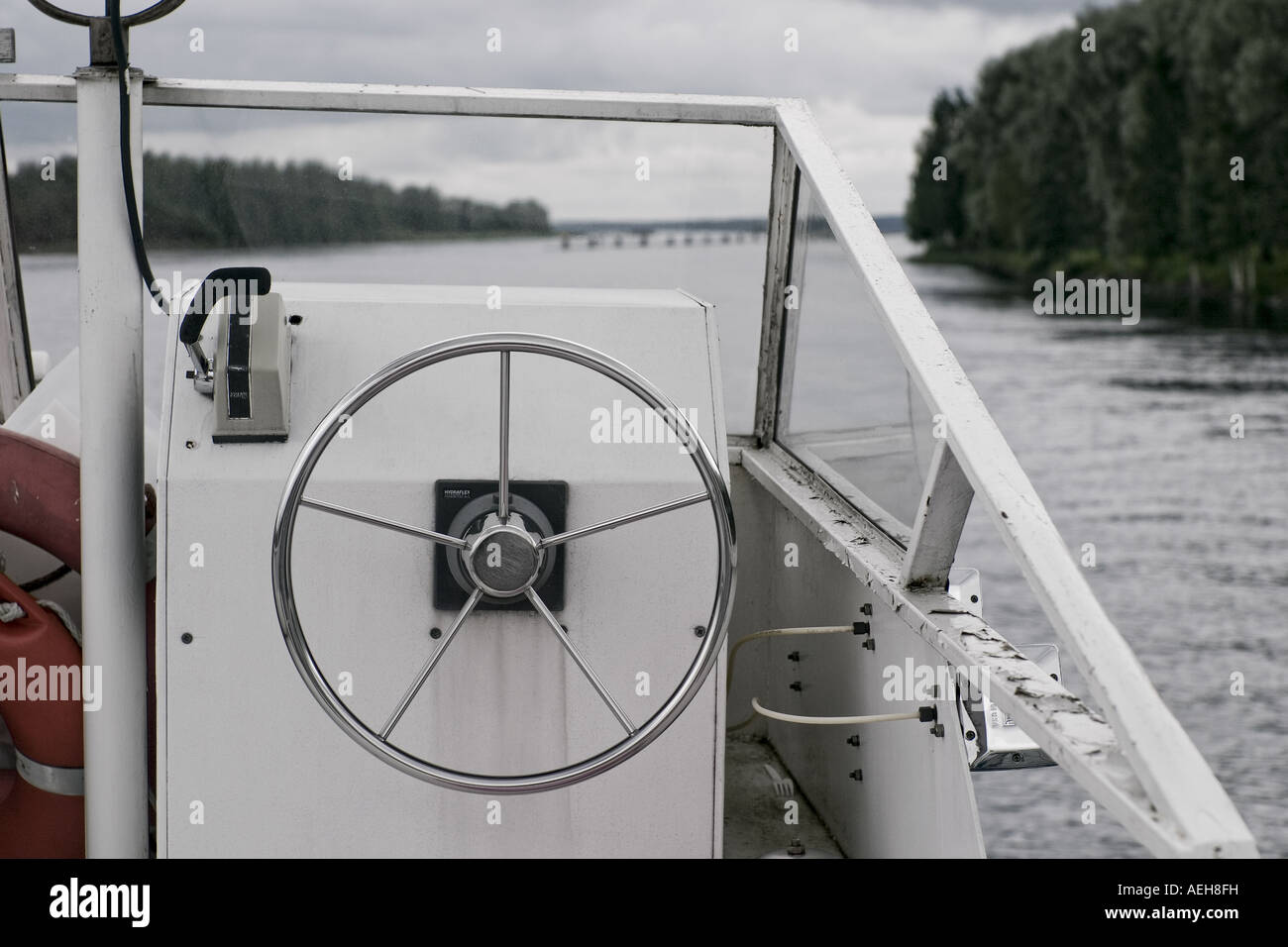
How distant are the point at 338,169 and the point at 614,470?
2.80 feet

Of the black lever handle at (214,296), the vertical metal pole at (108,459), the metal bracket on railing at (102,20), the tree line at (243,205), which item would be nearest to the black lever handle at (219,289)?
the black lever handle at (214,296)

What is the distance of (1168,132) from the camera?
2636 centimetres

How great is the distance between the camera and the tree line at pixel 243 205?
2037 millimetres

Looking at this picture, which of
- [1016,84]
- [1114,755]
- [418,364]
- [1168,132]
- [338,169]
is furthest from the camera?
[1016,84]

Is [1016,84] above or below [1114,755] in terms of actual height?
above

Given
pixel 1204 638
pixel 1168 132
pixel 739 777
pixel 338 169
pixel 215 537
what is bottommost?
pixel 1204 638

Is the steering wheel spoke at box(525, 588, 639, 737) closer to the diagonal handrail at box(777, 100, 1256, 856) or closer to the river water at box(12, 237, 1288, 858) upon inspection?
the diagonal handrail at box(777, 100, 1256, 856)

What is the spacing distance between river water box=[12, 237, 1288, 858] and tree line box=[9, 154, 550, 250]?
3 cm

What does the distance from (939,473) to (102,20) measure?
1.01 meters

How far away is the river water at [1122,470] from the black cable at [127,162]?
0.71 ft

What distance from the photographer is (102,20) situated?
1.49 meters

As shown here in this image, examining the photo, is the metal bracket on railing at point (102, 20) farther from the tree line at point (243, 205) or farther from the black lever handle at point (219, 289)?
the tree line at point (243, 205)
